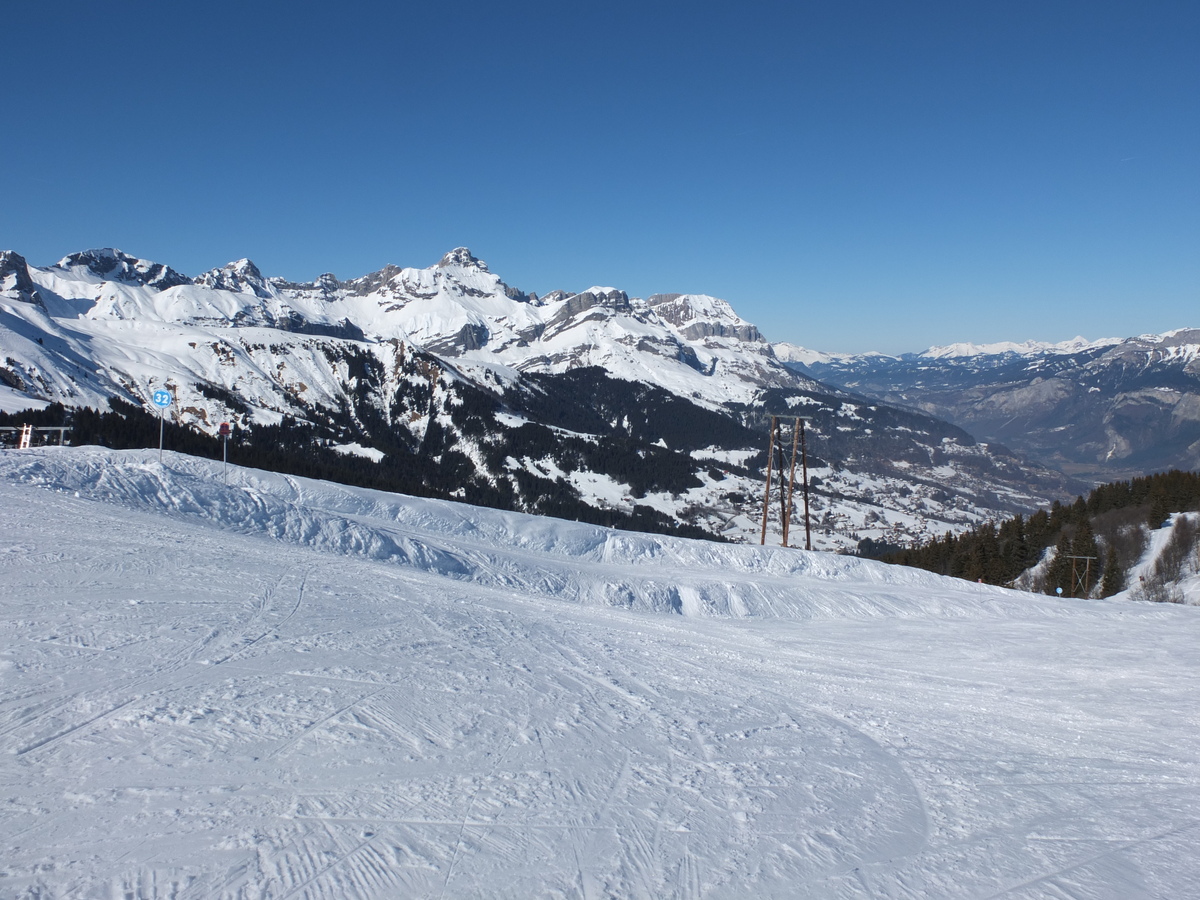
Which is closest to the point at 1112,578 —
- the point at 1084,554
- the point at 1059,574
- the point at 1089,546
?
the point at 1084,554

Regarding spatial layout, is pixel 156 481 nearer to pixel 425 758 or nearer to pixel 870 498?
pixel 425 758

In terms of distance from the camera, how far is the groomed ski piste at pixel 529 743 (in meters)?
5.67

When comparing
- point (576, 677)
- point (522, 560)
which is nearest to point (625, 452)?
point (522, 560)

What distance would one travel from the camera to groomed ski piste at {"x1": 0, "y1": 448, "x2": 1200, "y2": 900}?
223 inches

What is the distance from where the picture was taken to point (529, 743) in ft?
26.6

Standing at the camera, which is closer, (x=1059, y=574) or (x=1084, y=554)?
(x=1059, y=574)

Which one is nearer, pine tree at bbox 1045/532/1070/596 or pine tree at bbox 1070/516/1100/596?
pine tree at bbox 1045/532/1070/596

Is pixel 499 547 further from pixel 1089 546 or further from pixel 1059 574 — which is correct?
pixel 1089 546

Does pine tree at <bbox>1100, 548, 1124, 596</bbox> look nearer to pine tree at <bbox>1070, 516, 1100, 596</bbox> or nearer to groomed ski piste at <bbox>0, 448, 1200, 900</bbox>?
pine tree at <bbox>1070, 516, 1100, 596</bbox>

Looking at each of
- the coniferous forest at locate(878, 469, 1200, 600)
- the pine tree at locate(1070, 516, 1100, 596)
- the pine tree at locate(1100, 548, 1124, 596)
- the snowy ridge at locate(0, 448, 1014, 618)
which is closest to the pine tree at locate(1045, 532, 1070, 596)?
the coniferous forest at locate(878, 469, 1200, 600)

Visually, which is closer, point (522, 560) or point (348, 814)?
point (348, 814)

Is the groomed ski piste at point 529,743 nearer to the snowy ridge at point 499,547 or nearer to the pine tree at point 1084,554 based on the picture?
the snowy ridge at point 499,547

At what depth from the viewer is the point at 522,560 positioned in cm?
2253

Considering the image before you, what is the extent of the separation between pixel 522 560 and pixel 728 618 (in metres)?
7.22
